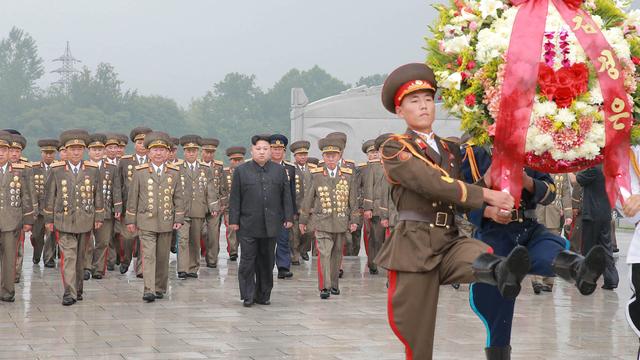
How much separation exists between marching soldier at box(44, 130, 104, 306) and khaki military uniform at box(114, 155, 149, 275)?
1.93 m

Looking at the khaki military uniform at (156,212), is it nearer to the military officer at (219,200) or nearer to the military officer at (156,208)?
the military officer at (156,208)

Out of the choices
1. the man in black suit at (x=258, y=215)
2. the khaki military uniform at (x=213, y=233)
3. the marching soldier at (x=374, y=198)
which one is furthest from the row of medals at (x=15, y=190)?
the marching soldier at (x=374, y=198)

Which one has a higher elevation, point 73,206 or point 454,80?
point 454,80

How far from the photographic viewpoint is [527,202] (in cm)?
662

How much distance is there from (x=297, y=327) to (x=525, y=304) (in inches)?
132

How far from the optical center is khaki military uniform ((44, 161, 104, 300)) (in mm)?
12266

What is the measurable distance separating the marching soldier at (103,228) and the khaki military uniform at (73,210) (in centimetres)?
216

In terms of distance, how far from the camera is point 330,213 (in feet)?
44.5

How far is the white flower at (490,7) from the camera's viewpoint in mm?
6051

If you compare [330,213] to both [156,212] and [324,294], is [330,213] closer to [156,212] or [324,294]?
[324,294]

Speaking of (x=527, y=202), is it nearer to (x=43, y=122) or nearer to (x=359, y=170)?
(x=359, y=170)

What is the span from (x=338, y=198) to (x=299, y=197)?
3663 mm

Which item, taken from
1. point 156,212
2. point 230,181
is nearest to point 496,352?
point 156,212

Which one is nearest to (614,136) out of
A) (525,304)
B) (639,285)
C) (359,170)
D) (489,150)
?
(489,150)
